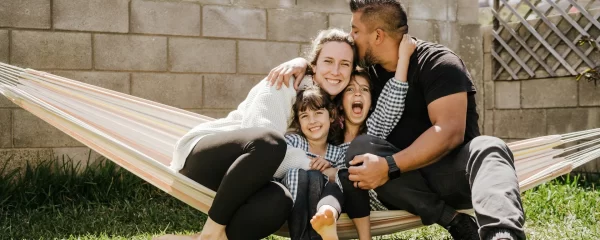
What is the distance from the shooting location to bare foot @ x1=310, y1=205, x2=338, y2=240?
6.15 ft

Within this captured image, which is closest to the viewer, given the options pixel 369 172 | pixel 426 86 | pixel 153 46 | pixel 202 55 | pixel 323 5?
pixel 369 172

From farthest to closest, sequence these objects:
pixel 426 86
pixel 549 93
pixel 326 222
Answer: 1. pixel 549 93
2. pixel 426 86
3. pixel 326 222

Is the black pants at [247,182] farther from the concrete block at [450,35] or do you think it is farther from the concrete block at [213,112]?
the concrete block at [450,35]

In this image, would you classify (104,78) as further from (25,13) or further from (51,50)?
(25,13)

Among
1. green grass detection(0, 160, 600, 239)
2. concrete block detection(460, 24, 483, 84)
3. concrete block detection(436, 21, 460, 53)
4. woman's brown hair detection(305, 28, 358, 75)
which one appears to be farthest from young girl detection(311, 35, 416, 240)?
concrete block detection(460, 24, 483, 84)

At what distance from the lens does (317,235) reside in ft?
6.50

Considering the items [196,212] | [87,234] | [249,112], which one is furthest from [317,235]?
[196,212]

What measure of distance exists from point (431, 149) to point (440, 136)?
0.16 ft

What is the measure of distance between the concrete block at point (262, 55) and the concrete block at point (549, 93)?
1.55 m

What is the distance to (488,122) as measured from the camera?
4.42m

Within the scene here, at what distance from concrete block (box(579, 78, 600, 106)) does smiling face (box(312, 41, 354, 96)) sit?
221cm

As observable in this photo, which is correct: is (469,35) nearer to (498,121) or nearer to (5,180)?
(498,121)

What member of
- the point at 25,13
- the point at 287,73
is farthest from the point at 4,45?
the point at 287,73

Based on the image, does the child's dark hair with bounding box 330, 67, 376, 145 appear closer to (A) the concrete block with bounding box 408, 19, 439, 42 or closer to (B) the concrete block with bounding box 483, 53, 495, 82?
(A) the concrete block with bounding box 408, 19, 439, 42
